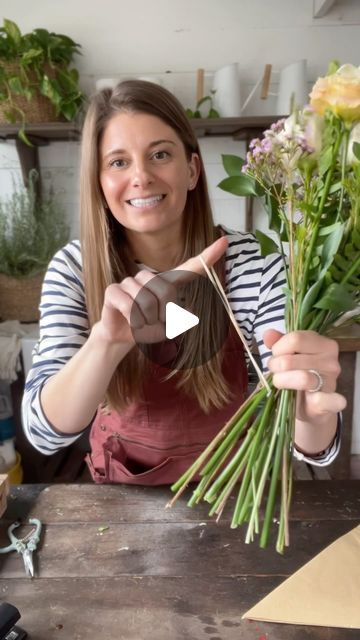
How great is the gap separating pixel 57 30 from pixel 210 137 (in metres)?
0.66

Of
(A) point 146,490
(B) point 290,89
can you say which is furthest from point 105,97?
(B) point 290,89

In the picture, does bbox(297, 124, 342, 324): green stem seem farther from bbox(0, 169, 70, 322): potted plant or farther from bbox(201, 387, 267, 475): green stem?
bbox(0, 169, 70, 322): potted plant

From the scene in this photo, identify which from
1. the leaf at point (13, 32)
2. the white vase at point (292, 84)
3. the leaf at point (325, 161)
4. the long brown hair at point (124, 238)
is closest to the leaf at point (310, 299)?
the leaf at point (325, 161)

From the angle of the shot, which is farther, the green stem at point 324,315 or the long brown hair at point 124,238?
the long brown hair at point 124,238

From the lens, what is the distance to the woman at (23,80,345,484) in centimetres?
66

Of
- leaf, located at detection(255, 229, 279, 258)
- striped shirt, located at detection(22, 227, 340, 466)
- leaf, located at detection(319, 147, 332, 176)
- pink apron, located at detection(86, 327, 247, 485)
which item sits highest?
leaf, located at detection(319, 147, 332, 176)

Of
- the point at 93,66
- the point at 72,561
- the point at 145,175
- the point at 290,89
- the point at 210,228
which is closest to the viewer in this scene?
the point at 72,561

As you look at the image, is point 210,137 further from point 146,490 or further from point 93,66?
point 146,490

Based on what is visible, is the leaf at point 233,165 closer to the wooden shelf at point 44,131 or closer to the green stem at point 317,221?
→ the green stem at point 317,221

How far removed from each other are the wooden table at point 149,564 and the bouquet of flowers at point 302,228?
110 mm

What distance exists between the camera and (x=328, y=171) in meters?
0.48

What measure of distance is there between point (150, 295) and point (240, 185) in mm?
160
